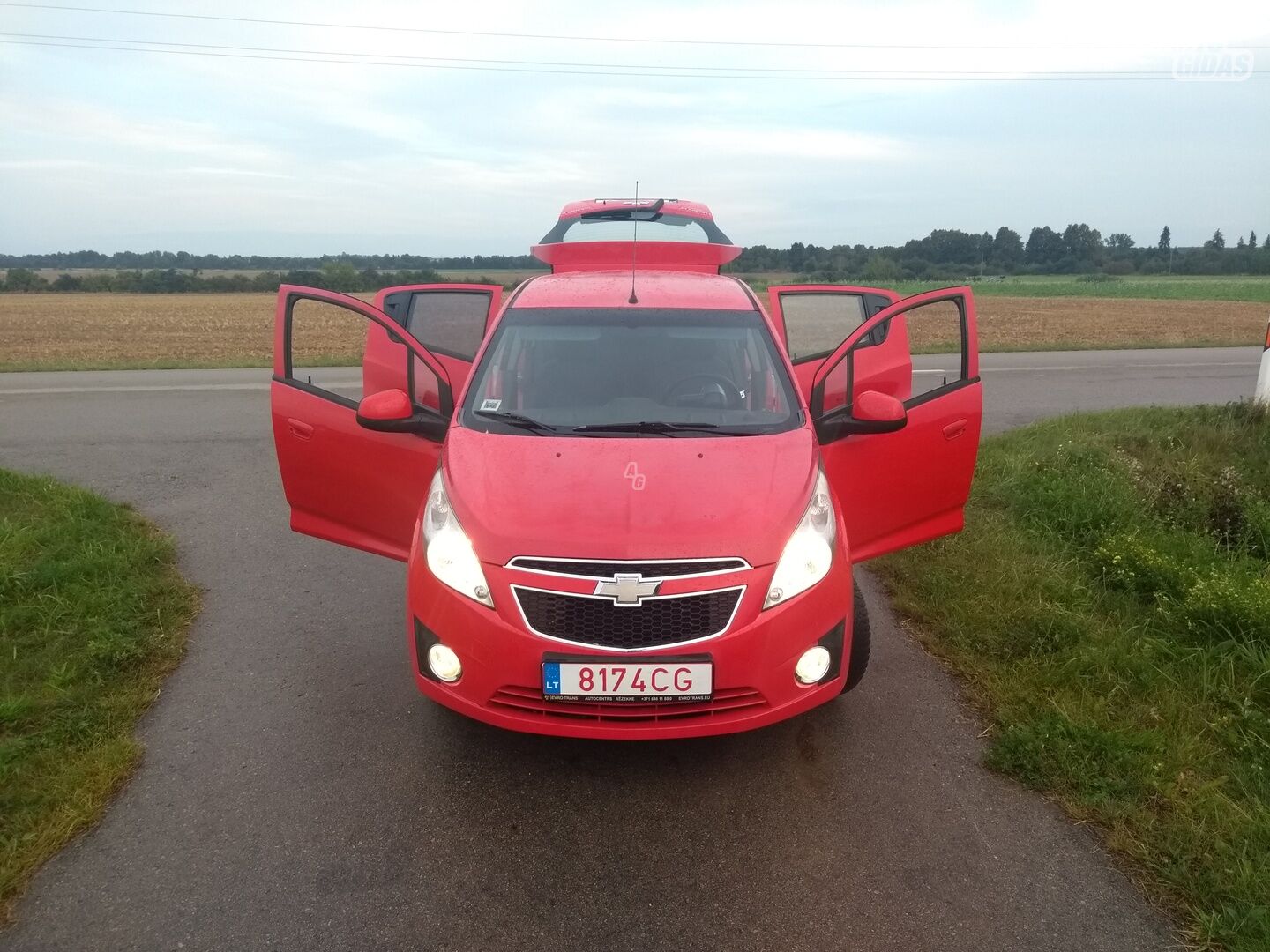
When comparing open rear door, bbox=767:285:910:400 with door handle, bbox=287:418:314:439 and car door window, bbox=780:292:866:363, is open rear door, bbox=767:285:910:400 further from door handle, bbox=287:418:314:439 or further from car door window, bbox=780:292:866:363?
door handle, bbox=287:418:314:439

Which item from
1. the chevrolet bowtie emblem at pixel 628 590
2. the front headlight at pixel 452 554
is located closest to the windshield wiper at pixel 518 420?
the front headlight at pixel 452 554

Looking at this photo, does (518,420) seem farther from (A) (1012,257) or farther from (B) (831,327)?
(A) (1012,257)

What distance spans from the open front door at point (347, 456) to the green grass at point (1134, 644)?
103 inches

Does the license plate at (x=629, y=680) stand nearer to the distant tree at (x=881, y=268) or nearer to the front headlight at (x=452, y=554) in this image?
the front headlight at (x=452, y=554)

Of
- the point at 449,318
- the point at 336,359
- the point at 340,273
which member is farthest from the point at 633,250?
the point at 340,273

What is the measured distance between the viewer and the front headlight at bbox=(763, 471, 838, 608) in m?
2.99

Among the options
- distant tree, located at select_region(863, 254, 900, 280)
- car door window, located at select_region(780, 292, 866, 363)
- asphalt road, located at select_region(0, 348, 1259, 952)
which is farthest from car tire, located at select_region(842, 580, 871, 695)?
distant tree, located at select_region(863, 254, 900, 280)

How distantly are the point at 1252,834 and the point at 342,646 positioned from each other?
3.67 meters

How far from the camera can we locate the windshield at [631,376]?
3.69 meters

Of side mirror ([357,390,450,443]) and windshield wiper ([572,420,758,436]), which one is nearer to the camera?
windshield wiper ([572,420,758,436])

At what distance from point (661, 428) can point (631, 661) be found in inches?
42.7

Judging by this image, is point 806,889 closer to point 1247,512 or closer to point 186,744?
point 186,744

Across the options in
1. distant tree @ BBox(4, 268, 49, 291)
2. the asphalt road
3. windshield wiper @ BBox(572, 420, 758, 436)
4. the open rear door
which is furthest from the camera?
distant tree @ BBox(4, 268, 49, 291)

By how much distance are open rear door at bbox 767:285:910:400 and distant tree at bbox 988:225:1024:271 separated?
59457mm
